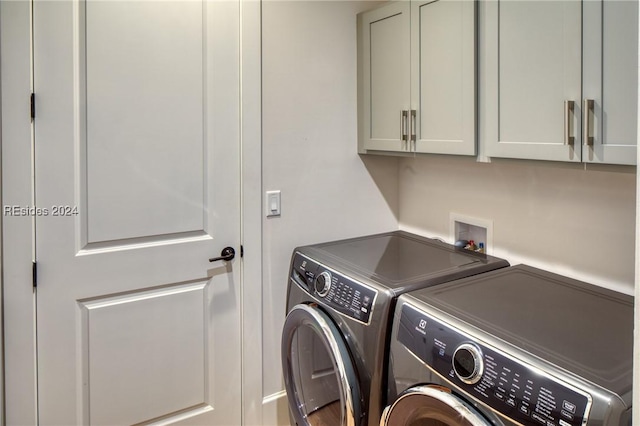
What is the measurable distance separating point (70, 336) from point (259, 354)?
2.52 ft

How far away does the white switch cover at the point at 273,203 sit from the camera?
1990 millimetres

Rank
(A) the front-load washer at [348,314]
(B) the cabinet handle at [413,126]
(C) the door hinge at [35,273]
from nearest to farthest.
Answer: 1. (A) the front-load washer at [348,314]
2. (C) the door hinge at [35,273]
3. (B) the cabinet handle at [413,126]

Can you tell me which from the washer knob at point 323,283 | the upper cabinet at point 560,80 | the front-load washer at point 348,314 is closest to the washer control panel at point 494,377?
the front-load washer at point 348,314

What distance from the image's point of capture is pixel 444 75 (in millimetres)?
1688

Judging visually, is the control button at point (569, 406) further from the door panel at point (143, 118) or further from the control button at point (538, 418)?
the door panel at point (143, 118)

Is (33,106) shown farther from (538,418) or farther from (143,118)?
(538,418)

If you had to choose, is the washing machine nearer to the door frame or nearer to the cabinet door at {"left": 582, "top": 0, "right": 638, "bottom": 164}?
the cabinet door at {"left": 582, "top": 0, "right": 638, "bottom": 164}

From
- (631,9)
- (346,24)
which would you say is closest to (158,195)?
(346,24)

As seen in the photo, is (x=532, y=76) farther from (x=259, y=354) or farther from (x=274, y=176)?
(x=259, y=354)

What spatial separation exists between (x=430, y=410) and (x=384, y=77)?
1393mm

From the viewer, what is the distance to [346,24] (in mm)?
2129

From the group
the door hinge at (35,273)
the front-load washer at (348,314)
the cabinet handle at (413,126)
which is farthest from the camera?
the cabinet handle at (413,126)

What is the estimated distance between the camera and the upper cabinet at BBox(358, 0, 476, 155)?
5.27 feet

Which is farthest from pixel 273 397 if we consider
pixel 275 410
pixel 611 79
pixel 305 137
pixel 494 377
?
pixel 611 79
